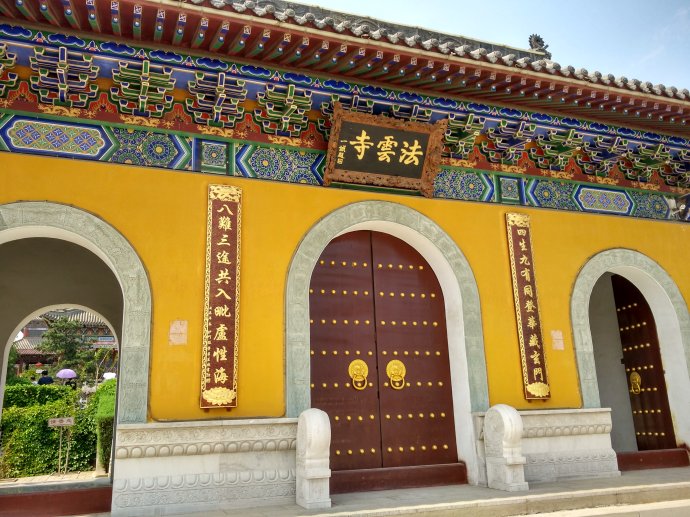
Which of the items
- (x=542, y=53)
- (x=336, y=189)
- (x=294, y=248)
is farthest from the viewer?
(x=542, y=53)

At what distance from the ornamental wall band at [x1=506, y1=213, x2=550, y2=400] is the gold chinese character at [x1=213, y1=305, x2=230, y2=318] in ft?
9.25

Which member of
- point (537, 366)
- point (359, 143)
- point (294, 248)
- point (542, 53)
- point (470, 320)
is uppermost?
point (542, 53)

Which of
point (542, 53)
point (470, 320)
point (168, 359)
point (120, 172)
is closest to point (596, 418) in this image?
point (470, 320)

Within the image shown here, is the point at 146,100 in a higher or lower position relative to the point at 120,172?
higher

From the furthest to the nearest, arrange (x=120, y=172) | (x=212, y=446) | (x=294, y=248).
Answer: (x=294, y=248) → (x=120, y=172) → (x=212, y=446)

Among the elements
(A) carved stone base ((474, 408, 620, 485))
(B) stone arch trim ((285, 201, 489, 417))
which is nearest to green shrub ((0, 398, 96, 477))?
(B) stone arch trim ((285, 201, 489, 417))

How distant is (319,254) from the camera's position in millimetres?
5148

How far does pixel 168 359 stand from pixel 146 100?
216cm

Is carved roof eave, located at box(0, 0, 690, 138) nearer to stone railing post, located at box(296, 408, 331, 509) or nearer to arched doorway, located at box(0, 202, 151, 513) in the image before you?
arched doorway, located at box(0, 202, 151, 513)

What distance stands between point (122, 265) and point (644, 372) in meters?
5.82

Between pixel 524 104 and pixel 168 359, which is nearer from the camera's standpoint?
pixel 168 359

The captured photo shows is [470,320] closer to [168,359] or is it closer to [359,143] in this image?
[359,143]

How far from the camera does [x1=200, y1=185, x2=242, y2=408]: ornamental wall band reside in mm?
4535

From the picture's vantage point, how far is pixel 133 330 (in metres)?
4.44
